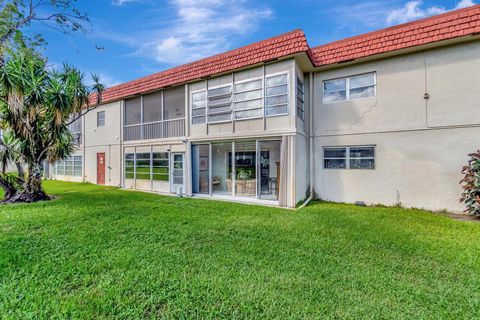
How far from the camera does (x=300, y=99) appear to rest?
9906mm

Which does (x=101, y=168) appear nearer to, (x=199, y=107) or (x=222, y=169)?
(x=199, y=107)

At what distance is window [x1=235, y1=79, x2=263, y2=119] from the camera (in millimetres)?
9844

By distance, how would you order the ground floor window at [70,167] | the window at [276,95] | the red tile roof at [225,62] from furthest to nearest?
the ground floor window at [70,167] → the window at [276,95] → the red tile roof at [225,62]

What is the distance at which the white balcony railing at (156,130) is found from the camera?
40.8ft

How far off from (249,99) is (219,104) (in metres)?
1.60

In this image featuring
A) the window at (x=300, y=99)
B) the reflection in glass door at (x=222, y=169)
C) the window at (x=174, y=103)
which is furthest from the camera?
the window at (x=174, y=103)

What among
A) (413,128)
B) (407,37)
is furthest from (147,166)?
(407,37)

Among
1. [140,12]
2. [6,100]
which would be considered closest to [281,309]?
[6,100]

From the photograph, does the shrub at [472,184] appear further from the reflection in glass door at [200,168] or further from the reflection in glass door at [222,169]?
the reflection in glass door at [200,168]

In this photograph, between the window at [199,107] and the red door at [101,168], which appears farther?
the red door at [101,168]

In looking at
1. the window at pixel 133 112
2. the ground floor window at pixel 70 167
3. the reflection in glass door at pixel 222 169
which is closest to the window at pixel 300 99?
the reflection in glass door at pixel 222 169

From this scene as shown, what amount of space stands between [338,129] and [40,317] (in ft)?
33.8

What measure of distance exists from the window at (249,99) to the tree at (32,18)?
21.4ft

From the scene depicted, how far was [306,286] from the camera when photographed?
346 centimetres
